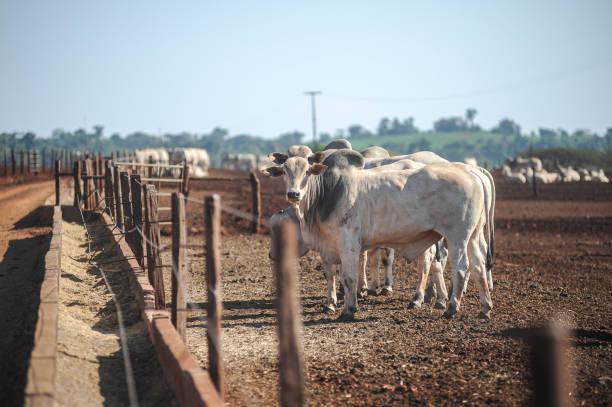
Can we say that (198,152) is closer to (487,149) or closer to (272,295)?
(272,295)

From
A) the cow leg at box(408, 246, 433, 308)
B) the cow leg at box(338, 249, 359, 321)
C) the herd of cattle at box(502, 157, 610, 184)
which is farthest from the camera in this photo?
the herd of cattle at box(502, 157, 610, 184)

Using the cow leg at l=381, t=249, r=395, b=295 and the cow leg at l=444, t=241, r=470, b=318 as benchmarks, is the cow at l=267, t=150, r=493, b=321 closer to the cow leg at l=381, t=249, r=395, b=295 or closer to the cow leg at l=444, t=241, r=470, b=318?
the cow leg at l=444, t=241, r=470, b=318

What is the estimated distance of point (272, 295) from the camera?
31.0 feet

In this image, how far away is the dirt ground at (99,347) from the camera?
535 centimetres

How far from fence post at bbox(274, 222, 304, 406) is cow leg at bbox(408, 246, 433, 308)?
235 inches

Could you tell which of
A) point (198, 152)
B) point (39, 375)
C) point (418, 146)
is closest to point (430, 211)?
point (39, 375)

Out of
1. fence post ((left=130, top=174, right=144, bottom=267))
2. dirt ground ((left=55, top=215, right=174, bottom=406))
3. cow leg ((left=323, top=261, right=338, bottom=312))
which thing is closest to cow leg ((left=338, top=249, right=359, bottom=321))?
cow leg ((left=323, top=261, right=338, bottom=312))

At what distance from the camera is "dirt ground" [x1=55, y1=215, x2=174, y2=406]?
5.35m

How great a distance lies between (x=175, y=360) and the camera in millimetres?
5195

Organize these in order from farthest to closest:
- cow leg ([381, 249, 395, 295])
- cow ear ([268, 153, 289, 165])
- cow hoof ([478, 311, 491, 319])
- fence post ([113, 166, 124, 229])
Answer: fence post ([113, 166, 124, 229]) → cow leg ([381, 249, 395, 295]) → cow ear ([268, 153, 289, 165]) → cow hoof ([478, 311, 491, 319])

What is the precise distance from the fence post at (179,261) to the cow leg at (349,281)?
8.65 ft

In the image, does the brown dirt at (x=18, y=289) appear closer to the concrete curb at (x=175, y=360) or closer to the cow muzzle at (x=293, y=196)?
the concrete curb at (x=175, y=360)

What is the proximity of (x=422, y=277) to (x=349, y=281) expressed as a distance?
139 cm

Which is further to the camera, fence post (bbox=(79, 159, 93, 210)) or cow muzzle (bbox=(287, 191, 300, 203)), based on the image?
fence post (bbox=(79, 159, 93, 210))
